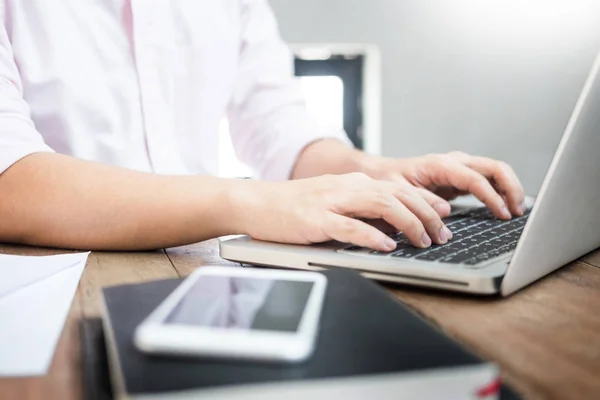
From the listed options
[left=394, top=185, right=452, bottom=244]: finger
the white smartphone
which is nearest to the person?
[left=394, top=185, right=452, bottom=244]: finger

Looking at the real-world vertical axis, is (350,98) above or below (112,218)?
below

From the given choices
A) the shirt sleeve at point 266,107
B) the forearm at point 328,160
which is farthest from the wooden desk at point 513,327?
the shirt sleeve at point 266,107

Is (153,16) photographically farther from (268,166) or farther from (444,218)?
(444,218)

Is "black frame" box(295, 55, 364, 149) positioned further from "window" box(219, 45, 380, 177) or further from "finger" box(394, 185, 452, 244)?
"finger" box(394, 185, 452, 244)

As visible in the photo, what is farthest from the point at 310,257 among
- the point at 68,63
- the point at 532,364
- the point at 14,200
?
the point at 68,63

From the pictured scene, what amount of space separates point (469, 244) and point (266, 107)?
672 mm

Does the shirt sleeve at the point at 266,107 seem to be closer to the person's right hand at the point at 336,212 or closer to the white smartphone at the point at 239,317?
the person's right hand at the point at 336,212

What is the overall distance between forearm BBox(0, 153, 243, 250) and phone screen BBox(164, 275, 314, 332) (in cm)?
22

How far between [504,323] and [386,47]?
5.28 feet

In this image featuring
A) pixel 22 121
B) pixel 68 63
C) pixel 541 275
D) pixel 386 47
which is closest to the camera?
pixel 541 275

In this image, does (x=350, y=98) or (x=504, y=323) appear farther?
(x=350, y=98)

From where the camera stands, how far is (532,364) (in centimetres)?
35

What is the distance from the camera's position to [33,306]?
18.6 inches

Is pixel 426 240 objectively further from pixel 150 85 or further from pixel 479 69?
pixel 479 69
